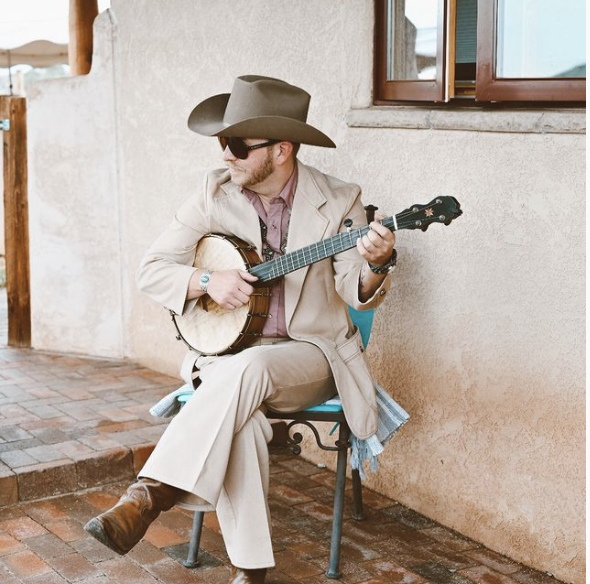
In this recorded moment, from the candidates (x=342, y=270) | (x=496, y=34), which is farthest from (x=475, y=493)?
(x=496, y=34)

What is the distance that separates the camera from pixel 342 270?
3.53m

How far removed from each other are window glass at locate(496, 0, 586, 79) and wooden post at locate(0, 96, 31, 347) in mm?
3562

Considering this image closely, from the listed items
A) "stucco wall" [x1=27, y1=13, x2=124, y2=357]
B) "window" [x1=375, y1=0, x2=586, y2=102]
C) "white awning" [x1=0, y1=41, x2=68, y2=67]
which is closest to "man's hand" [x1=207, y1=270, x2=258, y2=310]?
"window" [x1=375, y1=0, x2=586, y2=102]

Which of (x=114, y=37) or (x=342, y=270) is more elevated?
(x=114, y=37)

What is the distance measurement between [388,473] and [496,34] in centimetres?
176

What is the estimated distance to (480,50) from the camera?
3559mm

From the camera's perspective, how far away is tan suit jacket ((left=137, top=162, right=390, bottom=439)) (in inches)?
136

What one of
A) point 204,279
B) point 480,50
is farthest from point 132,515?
point 480,50

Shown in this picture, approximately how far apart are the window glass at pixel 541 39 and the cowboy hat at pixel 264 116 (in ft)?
2.26

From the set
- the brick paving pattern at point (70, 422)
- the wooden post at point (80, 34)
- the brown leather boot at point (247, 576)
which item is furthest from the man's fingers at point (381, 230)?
the wooden post at point (80, 34)

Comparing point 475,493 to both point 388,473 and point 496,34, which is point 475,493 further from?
point 496,34

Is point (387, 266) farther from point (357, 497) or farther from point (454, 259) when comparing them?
point (357, 497)

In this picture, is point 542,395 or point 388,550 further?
point 388,550

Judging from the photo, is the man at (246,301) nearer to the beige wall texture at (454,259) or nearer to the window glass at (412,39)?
the beige wall texture at (454,259)
